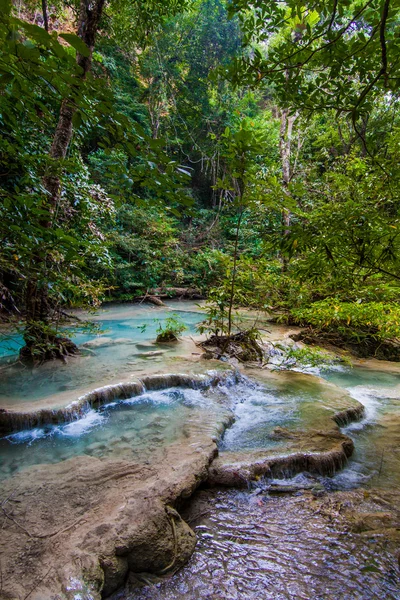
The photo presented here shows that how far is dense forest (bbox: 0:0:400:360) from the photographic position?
1.49 metres

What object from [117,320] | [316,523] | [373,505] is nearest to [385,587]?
Answer: [316,523]

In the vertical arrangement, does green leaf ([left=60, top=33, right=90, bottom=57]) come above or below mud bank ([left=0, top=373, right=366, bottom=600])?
above

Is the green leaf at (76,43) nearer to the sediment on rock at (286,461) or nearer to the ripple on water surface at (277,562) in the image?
the ripple on water surface at (277,562)

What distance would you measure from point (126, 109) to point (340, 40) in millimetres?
16997

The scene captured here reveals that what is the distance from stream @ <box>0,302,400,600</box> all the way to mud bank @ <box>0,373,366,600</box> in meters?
0.14

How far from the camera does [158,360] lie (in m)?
6.43

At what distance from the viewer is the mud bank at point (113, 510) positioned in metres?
1.95

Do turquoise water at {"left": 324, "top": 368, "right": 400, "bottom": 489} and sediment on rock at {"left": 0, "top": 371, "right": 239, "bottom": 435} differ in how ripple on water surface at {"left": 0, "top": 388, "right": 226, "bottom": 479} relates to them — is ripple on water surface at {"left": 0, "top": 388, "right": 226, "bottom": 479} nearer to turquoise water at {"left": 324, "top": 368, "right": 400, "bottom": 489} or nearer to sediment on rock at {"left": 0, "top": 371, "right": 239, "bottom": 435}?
sediment on rock at {"left": 0, "top": 371, "right": 239, "bottom": 435}

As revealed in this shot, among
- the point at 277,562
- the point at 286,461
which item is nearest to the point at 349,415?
the point at 286,461

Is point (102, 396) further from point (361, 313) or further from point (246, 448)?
point (361, 313)

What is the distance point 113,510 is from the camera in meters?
2.46

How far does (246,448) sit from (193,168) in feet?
10.9

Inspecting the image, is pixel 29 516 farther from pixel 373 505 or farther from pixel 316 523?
pixel 373 505

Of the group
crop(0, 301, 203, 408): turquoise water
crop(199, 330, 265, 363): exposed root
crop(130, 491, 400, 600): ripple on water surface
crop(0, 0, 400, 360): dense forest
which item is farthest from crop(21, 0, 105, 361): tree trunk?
crop(130, 491, 400, 600): ripple on water surface
